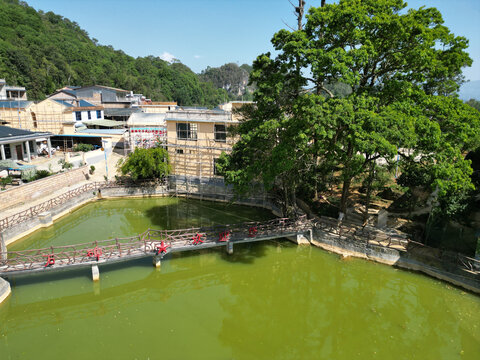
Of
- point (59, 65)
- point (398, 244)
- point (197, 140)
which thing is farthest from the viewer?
point (59, 65)

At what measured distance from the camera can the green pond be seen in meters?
10.5

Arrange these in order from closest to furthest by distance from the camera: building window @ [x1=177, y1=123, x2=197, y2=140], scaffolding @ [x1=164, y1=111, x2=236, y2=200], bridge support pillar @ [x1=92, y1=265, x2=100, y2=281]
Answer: bridge support pillar @ [x1=92, y1=265, x2=100, y2=281], scaffolding @ [x1=164, y1=111, x2=236, y2=200], building window @ [x1=177, y1=123, x2=197, y2=140]

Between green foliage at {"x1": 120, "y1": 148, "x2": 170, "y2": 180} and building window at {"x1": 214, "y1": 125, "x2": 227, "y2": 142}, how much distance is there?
4401 millimetres

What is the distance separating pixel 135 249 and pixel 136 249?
0.04 meters

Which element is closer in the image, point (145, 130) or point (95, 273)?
point (95, 273)

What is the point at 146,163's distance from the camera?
Answer: 23.8 metres

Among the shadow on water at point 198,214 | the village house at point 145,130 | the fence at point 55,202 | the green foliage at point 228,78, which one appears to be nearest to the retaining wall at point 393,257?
the shadow on water at point 198,214

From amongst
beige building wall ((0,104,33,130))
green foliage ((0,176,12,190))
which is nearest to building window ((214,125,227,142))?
green foliage ((0,176,12,190))

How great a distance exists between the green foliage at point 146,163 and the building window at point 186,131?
7.02 ft

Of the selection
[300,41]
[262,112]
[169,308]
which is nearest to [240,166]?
[262,112]

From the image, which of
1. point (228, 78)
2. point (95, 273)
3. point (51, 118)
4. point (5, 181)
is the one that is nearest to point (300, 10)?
point (95, 273)

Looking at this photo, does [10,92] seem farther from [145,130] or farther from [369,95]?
[369,95]

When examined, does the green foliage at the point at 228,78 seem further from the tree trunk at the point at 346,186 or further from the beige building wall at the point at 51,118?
the tree trunk at the point at 346,186

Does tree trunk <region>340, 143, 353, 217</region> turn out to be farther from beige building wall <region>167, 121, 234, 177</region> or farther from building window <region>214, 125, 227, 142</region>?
building window <region>214, 125, 227, 142</region>
